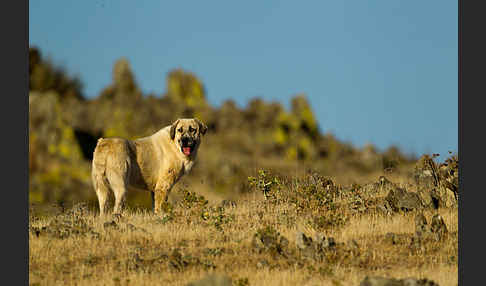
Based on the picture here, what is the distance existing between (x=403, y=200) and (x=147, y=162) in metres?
5.89

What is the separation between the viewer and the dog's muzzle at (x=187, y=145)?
18594mm

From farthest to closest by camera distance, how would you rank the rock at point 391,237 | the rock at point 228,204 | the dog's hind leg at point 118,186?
the rock at point 228,204, the dog's hind leg at point 118,186, the rock at point 391,237

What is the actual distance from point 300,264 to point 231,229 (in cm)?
275

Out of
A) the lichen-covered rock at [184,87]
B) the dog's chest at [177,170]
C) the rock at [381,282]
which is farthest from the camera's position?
the lichen-covered rock at [184,87]

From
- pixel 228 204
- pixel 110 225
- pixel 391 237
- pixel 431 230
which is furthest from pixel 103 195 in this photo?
pixel 431 230

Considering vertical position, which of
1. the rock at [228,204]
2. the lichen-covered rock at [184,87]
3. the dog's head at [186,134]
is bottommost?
the rock at [228,204]

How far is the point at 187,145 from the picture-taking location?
18.6m

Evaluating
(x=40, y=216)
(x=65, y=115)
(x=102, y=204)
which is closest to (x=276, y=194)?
(x=102, y=204)

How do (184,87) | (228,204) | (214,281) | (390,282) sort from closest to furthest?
(214,281), (390,282), (228,204), (184,87)

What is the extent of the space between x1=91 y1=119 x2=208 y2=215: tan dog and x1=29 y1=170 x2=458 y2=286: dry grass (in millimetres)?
670

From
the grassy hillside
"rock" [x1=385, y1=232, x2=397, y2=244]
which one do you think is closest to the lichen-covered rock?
the grassy hillside

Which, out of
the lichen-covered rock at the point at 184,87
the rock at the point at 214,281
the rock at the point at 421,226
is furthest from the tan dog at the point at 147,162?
the lichen-covered rock at the point at 184,87

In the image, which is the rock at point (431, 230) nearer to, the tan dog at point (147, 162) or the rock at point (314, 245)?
the rock at point (314, 245)

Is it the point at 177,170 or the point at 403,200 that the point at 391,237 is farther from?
the point at 177,170
